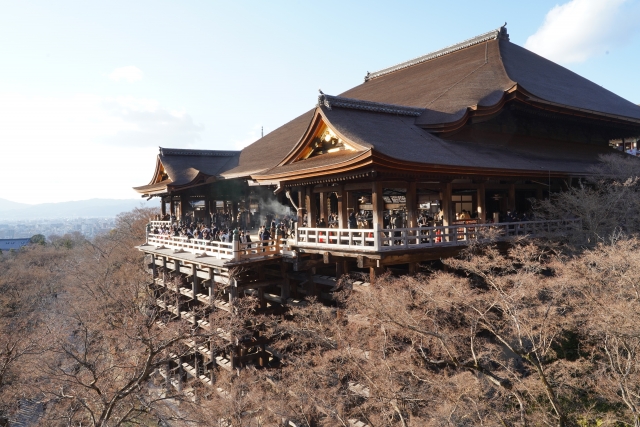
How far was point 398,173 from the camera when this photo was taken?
12266 mm

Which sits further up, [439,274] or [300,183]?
[300,183]

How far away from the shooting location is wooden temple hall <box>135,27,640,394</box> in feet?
42.0

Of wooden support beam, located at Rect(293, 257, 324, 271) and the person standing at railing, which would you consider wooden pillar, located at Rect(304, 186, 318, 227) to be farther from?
the person standing at railing

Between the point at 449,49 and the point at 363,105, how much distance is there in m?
13.9

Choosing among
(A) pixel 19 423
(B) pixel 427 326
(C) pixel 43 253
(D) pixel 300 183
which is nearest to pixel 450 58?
(D) pixel 300 183

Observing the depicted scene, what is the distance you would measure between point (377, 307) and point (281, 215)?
14438 mm

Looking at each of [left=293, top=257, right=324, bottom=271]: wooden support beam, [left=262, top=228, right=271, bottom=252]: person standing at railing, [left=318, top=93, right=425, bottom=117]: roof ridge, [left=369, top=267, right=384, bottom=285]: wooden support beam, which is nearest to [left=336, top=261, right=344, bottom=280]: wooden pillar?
[left=293, top=257, right=324, bottom=271]: wooden support beam

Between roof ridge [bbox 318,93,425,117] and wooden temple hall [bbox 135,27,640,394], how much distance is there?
0.04m

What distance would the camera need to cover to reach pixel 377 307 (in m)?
10.5

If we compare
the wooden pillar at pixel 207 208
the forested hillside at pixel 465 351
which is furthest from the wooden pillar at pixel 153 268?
the forested hillside at pixel 465 351

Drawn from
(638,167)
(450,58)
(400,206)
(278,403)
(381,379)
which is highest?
(450,58)

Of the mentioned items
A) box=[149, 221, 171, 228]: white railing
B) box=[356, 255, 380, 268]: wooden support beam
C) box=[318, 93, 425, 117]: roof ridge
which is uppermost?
box=[318, 93, 425, 117]: roof ridge

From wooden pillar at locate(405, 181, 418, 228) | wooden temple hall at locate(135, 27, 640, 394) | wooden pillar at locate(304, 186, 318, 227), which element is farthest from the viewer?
wooden pillar at locate(304, 186, 318, 227)

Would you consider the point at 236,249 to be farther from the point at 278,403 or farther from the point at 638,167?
the point at 638,167
